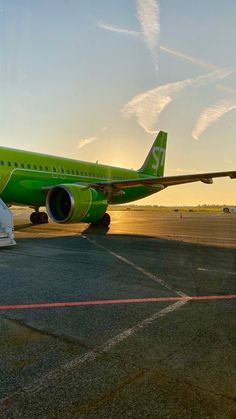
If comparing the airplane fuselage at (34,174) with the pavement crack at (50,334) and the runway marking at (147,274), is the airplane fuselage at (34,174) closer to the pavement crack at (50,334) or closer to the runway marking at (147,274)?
the runway marking at (147,274)

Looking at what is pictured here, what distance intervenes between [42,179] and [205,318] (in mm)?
16720

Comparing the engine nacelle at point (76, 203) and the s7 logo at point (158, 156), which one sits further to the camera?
the s7 logo at point (158, 156)

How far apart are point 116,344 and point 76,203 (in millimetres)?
12906

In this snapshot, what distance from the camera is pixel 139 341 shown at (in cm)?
374

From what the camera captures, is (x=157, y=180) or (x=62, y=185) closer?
(x=62, y=185)

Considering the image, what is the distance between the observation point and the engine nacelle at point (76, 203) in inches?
644

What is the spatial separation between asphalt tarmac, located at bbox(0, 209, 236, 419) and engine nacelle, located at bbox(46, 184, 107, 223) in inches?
345

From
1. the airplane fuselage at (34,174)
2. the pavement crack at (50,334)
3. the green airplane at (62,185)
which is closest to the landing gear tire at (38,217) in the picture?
the green airplane at (62,185)

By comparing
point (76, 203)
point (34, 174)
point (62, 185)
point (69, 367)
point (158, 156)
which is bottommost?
point (69, 367)

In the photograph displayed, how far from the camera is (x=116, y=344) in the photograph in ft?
12.0

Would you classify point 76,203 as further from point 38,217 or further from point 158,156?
point 158,156

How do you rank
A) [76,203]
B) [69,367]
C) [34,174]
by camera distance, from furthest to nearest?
[34,174]
[76,203]
[69,367]

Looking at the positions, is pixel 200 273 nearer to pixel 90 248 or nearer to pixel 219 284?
pixel 219 284

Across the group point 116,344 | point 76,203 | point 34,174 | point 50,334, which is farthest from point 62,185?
point 116,344
